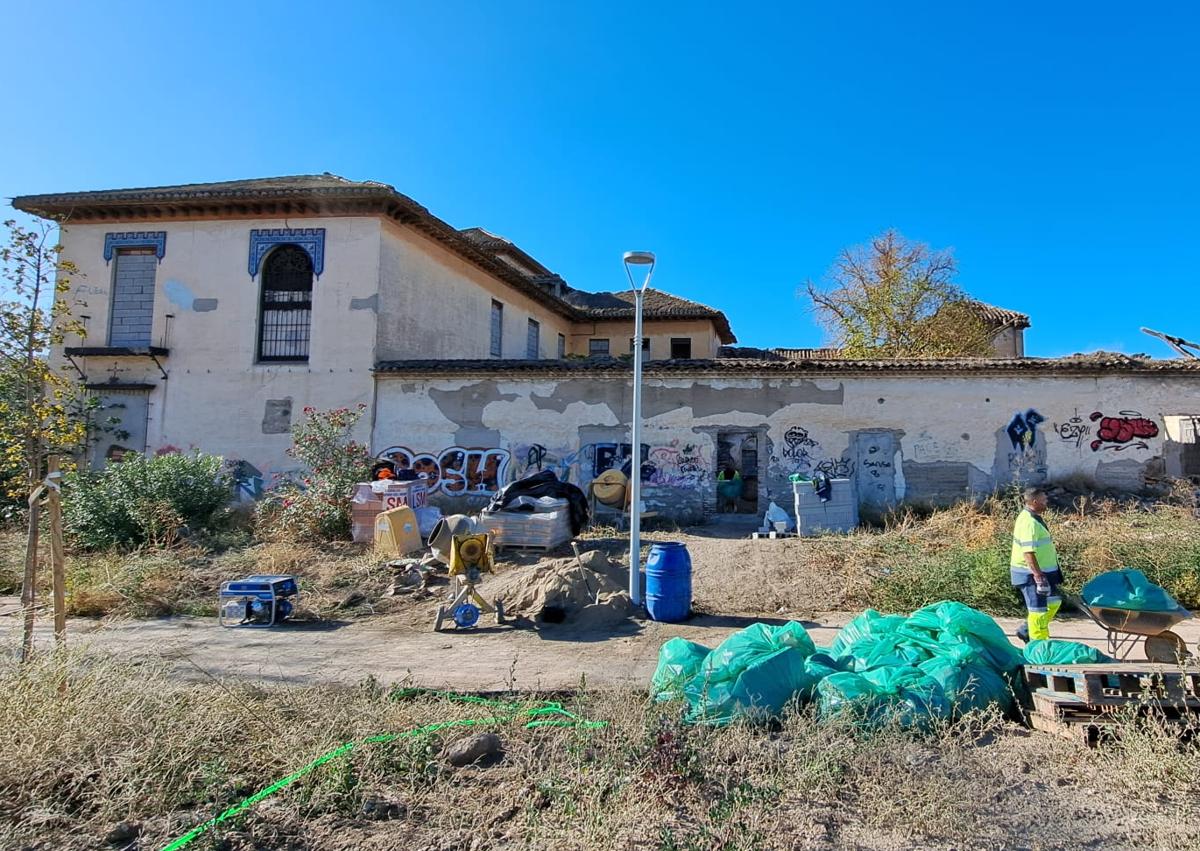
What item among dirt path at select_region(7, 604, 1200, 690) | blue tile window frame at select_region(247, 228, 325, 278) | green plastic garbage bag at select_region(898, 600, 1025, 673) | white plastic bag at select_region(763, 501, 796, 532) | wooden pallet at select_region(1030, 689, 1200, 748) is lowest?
dirt path at select_region(7, 604, 1200, 690)

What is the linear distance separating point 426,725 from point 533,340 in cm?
2059

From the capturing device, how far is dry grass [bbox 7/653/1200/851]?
11.1ft

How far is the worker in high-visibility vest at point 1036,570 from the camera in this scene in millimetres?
6129

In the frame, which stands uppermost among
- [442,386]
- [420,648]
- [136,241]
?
[136,241]

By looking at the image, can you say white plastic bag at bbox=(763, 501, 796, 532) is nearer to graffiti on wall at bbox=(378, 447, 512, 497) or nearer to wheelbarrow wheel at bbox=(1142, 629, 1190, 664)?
graffiti on wall at bbox=(378, 447, 512, 497)

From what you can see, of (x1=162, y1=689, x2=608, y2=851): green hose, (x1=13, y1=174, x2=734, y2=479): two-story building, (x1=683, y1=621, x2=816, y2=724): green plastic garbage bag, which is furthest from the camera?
(x1=13, y1=174, x2=734, y2=479): two-story building

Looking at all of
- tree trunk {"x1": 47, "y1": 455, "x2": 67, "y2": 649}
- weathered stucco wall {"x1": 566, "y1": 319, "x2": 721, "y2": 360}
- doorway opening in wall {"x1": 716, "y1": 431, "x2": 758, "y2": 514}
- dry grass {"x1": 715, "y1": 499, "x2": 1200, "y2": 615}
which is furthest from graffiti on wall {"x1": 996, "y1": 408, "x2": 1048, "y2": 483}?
weathered stucco wall {"x1": 566, "y1": 319, "x2": 721, "y2": 360}

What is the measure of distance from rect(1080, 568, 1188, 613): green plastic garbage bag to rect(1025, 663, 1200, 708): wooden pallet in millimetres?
789

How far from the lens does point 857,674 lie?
4926 millimetres

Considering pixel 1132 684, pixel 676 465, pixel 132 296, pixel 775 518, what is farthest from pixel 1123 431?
pixel 132 296

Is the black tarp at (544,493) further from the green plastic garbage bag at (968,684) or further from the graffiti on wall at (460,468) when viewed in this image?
Result: the green plastic garbage bag at (968,684)

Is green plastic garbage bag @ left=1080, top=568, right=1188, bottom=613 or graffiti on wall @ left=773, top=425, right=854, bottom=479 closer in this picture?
green plastic garbage bag @ left=1080, top=568, right=1188, bottom=613

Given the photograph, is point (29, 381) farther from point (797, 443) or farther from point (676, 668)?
point (797, 443)

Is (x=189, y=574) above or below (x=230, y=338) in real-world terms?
below
